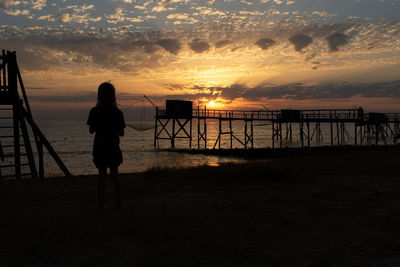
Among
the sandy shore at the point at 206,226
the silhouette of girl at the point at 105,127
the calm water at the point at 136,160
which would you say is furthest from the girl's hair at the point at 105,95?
the calm water at the point at 136,160

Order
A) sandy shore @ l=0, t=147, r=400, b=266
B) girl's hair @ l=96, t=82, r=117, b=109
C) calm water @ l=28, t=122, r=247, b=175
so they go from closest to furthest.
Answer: sandy shore @ l=0, t=147, r=400, b=266 < girl's hair @ l=96, t=82, r=117, b=109 < calm water @ l=28, t=122, r=247, b=175

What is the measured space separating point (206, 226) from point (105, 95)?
2.67 meters

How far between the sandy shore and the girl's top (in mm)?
936

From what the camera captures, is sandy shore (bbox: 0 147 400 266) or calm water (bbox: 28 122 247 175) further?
calm water (bbox: 28 122 247 175)

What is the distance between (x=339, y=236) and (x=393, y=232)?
770 millimetres

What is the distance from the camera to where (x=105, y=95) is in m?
5.25

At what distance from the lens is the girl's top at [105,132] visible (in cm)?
529

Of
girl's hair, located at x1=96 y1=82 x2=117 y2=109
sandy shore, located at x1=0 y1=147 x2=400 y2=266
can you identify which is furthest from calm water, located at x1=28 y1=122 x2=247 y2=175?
girl's hair, located at x1=96 y1=82 x2=117 y2=109

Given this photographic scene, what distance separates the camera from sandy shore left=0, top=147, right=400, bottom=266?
3.40 metres

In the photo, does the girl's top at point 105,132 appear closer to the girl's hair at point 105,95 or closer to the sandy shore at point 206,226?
the girl's hair at point 105,95

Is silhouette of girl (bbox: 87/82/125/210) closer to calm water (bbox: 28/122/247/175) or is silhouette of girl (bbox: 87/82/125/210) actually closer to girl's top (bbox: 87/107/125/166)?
girl's top (bbox: 87/107/125/166)

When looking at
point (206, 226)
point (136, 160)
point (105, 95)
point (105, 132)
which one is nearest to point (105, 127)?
point (105, 132)

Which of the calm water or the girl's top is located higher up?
the girl's top

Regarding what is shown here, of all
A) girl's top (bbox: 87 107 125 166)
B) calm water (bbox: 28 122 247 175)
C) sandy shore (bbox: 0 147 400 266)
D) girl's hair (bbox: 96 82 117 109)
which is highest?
girl's hair (bbox: 96 82 117 109)
